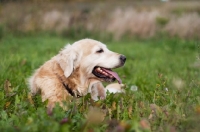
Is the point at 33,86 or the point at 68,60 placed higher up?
the point at 68,60

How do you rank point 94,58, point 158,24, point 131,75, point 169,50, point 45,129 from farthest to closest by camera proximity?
point 158,24
point 169,50
point 131,75
point 94,58
point 45,129

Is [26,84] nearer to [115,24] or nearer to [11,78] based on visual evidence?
[11,78]

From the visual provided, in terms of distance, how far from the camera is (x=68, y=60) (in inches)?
195

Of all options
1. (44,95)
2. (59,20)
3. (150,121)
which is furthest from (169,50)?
(150,121)

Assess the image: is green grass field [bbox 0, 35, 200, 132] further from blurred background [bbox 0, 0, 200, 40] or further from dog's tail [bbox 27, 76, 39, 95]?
blurred background [bbox 0, 0, 200, 40]

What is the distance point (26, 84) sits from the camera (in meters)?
5.22

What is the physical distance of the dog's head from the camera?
16.3 ft

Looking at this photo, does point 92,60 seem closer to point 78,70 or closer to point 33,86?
point 78,70

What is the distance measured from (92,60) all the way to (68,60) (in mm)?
310

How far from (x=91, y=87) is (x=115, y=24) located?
37.2 ft

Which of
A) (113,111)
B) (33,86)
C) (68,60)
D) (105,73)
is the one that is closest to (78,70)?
(68,60)

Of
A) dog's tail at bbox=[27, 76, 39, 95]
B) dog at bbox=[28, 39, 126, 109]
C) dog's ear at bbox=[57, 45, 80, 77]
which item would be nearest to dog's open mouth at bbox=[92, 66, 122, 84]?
dog at bbox=[28, 39, 126, 109]

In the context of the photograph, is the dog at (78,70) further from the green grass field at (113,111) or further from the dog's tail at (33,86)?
the green grass field at (113,111)

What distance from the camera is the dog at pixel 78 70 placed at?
15.9ft
